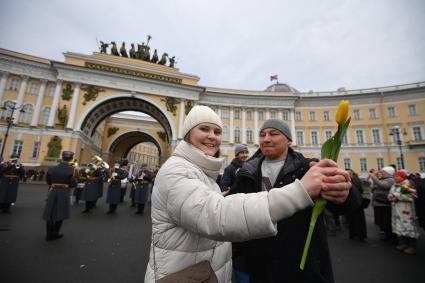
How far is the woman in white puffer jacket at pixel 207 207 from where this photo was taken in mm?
720

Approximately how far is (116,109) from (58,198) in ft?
80.3

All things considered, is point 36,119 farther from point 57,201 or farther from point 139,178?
point 57,201

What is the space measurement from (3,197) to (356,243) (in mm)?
10873

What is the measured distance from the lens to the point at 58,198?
475cm

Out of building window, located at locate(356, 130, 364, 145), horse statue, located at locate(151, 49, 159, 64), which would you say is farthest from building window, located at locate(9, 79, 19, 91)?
building window, located at locate(356, 130, 364, 145)

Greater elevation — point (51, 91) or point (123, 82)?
point (123, 82)

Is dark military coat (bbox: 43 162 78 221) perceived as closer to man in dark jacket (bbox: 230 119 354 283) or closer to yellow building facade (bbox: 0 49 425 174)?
man in dark jacket (bbox: 230 119 354 283)

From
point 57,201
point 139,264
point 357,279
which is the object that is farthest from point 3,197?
point 357,279

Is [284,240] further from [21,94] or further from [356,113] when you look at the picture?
[356,113]

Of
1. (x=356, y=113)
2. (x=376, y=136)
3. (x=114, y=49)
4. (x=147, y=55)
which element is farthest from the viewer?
(x=356, y=113)

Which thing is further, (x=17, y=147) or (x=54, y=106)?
(x=54, y=106)

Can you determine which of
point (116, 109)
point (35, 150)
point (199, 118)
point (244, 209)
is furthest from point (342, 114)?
point (116, 109)

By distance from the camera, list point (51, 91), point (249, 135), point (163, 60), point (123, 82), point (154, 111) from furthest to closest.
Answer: point (249, 135) < point (163, 60) < point (154, 111) < point (123, 82) < point (51, 91)

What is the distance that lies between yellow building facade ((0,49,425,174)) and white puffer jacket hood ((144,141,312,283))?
22.6m
